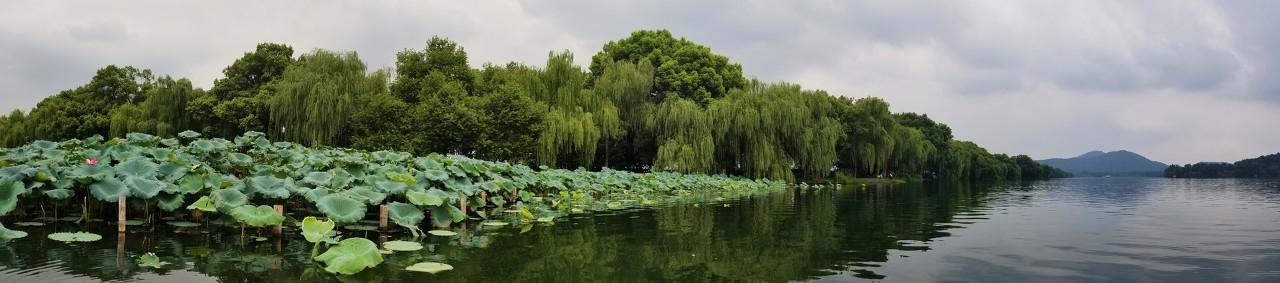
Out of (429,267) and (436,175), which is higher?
(436,175)

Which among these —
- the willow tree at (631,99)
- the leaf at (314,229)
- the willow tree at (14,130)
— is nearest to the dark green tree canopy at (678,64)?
the willow tree at (631,99)

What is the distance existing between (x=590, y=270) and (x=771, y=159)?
22.7 m

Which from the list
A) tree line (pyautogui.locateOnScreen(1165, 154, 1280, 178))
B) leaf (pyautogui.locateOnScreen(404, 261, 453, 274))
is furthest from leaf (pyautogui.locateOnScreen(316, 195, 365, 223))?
tree line (pyautogui.locateOnScreen(1165, 154, 1280, 178))

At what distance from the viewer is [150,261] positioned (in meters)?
5.14

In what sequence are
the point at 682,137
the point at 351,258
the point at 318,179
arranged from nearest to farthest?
the point at 351,258 < the point at 318,179 < the point at 682,137

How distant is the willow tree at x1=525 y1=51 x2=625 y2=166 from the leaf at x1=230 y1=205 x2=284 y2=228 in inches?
655

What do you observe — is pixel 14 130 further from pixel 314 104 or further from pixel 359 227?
pixel 359 227

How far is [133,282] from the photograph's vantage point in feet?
14.7

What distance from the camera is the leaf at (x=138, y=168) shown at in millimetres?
7192

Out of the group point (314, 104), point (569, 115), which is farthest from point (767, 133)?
point (314, 104)

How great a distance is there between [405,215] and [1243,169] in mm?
96091

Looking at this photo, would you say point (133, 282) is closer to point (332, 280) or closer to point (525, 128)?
point (332, 280)

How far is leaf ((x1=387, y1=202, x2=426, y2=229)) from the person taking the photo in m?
7.25

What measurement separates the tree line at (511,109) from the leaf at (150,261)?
1732 centimetres
